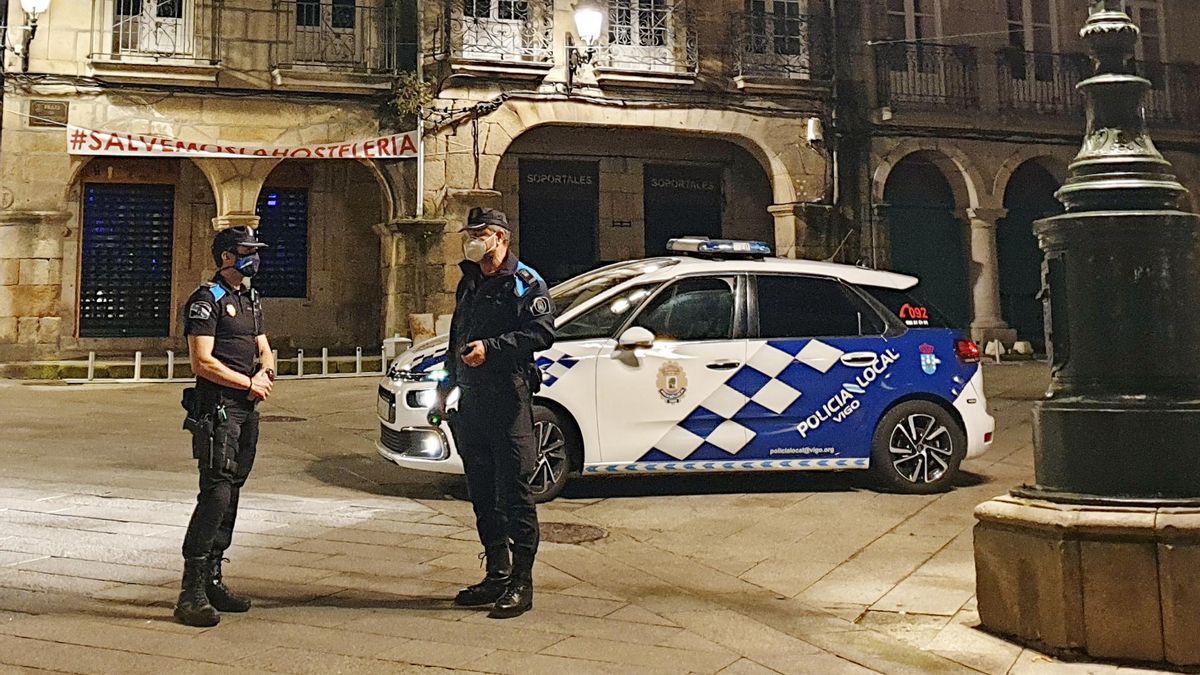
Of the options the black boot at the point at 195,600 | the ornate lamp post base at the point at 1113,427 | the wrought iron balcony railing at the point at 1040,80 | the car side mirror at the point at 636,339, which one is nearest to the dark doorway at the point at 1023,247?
the wrought iron balcony railing at the point at 1040,80

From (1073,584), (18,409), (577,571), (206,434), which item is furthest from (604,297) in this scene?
(18,409)

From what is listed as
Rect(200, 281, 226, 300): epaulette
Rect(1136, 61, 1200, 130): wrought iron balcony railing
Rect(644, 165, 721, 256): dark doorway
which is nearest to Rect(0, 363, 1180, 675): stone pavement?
Rect(200, 281, 226, 300): epaulette

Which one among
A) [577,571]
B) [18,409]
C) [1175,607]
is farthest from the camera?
[18,409]

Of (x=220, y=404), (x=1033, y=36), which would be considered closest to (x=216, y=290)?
(x=220, y=404)

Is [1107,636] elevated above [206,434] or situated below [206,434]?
below

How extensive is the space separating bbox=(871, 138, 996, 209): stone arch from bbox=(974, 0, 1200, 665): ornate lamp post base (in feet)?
42.9

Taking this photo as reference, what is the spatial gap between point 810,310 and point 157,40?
1254 centimetres

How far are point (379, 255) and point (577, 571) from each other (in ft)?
43.1

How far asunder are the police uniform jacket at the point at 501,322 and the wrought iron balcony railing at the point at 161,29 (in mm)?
12379

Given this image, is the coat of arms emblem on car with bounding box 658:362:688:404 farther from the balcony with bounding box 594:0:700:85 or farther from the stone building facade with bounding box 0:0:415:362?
the balcony with bounding box 594:0:700:85

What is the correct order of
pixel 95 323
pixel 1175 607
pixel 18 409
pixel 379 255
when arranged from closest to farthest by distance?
pixel 1175 607 < pixel 18 409 < pixel 95 323 < pixel 379 255

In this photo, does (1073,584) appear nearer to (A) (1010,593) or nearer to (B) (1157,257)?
(A) (1010,593)

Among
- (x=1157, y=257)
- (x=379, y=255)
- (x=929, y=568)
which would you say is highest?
(x=379, y=255)

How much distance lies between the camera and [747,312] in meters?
6.70
